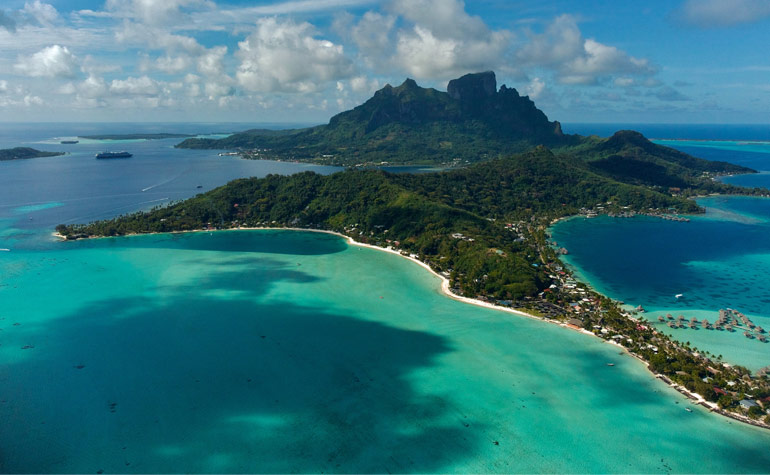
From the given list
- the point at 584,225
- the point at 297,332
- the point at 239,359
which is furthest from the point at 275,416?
the point at 584,225

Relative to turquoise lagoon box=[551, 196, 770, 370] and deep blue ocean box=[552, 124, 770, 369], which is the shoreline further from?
turquoise lagoon box=[551, 196, 770, 370]

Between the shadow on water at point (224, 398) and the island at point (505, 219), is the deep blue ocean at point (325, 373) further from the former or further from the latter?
the island at point (505, 219)

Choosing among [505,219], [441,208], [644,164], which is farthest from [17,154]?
[644,164]

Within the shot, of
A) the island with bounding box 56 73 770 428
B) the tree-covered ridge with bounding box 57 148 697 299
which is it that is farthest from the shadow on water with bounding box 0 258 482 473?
the tree-covered ridge with bounding box 57 148 697 299

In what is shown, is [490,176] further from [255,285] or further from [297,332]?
[297,332]

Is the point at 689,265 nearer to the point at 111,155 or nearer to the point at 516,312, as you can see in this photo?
the point at 516,312

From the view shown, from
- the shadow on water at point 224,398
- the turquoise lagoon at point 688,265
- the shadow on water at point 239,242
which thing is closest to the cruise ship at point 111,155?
the shadow on water at point 239,242
